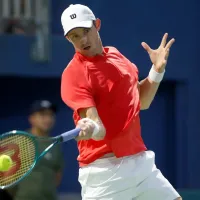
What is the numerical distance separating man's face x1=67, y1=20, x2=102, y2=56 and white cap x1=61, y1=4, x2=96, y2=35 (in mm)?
32

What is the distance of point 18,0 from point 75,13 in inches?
189

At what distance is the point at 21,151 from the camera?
6.25 metres

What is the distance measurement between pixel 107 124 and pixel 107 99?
6.4 inches

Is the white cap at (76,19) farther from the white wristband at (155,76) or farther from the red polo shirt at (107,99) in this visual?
the white wristband at (155,76)

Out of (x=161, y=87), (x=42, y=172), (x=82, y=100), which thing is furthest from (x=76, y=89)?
(x=161, y=87)

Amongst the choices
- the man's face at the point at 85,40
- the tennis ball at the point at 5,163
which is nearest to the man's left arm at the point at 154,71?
the man's face at the point at 85,40

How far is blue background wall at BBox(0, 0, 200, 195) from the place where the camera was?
37.2ft

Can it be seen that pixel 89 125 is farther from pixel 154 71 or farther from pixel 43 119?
pixel 43 119

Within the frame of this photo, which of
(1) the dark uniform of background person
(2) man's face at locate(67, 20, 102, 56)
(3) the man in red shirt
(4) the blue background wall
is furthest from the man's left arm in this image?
(4) the blue background wall

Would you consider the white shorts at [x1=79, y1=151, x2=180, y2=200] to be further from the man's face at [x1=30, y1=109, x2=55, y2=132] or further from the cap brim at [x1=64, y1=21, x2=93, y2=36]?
the man's face at [x1=30, y1=109, x2=55, y2=132]

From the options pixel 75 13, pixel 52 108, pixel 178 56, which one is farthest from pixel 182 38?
pixel 75 13

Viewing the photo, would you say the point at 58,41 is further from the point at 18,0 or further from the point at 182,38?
the point at 182,38

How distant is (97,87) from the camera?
628 cm

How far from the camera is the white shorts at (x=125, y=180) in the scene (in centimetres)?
634
